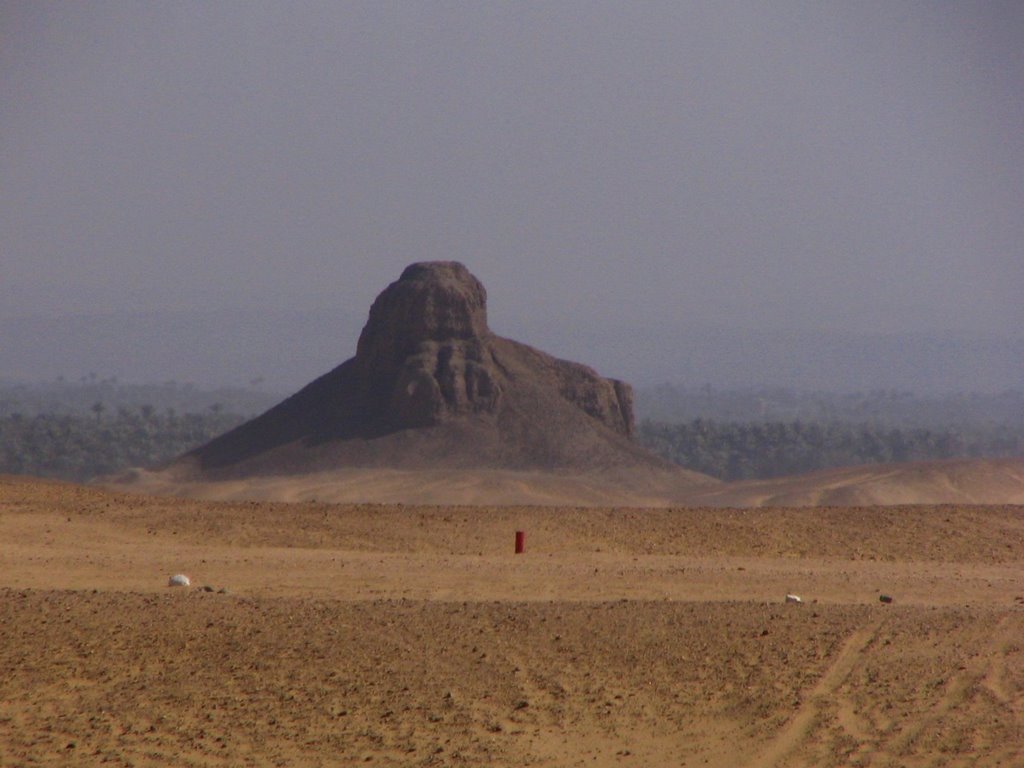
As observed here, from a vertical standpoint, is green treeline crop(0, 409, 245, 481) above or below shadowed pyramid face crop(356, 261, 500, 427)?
below

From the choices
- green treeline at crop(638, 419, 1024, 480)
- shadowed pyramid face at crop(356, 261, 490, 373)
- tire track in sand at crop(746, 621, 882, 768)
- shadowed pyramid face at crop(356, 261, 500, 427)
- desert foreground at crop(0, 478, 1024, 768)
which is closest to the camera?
tire track in sand at crop(746, 621, 882, 768)

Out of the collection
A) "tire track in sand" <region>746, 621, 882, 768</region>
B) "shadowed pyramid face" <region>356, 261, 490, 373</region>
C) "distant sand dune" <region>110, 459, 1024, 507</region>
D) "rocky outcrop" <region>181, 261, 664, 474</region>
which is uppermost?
"shadowed pyramid face" <region>356, 261, 490, 373</region>

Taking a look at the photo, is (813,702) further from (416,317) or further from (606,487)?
(416,317)

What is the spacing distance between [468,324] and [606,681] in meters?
30.8

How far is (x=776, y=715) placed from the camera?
1006 centimetres

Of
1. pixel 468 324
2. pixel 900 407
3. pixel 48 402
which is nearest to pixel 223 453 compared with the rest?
pixel 468 324

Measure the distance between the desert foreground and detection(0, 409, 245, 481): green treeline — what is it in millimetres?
50835

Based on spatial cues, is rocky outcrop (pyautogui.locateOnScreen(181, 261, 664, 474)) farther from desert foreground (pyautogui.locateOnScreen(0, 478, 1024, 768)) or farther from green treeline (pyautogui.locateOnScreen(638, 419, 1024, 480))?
green treeline (pyautogui.locateOnScreen(638, 419, 1024, 480))

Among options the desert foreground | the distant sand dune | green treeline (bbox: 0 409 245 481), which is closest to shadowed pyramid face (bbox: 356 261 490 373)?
the distant sand dune

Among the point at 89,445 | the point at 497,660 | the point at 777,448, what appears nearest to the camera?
the point at 497,660

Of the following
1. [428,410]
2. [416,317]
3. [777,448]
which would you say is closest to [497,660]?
[428,410]

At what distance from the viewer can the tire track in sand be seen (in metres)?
9.48

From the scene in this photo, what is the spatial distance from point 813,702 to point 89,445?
66.5 m

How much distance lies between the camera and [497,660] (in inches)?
435
